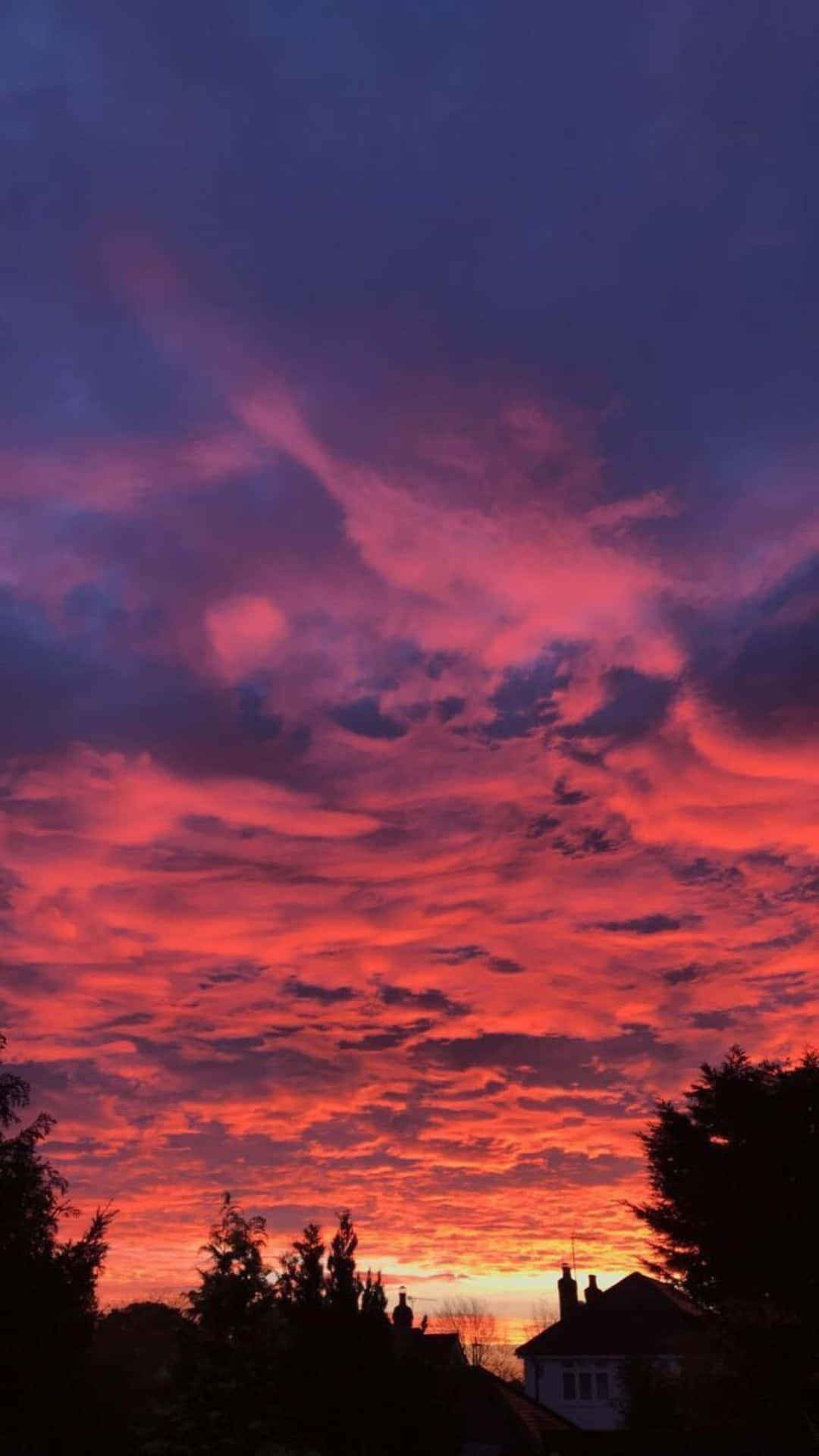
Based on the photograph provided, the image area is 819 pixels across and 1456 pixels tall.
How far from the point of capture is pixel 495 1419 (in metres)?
57.7

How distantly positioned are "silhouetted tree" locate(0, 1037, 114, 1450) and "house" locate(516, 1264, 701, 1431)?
4500cm

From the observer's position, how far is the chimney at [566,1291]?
7969cm

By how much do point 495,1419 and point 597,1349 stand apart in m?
18.5

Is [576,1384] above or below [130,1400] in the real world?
above

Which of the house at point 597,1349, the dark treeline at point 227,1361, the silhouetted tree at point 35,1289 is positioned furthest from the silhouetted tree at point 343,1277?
the house at point 597,1349

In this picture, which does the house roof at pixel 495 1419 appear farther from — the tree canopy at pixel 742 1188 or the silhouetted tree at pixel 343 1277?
the silhouetted tree at pixel 343 1277

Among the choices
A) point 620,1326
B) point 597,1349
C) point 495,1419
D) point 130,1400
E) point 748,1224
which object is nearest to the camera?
point 130,1400

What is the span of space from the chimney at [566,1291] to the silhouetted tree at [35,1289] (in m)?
49.1

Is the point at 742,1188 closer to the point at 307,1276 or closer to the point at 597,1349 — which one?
the point at 307,1276

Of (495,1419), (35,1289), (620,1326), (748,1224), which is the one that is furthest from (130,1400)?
(620,1326)

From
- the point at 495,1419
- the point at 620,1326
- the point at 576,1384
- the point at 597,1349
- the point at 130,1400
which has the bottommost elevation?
the point at 495,1419

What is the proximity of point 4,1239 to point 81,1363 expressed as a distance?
446 centimetres

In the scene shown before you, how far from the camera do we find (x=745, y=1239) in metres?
43.0

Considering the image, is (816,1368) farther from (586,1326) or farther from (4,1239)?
(586,1326)
